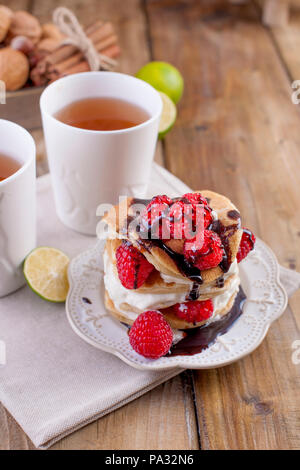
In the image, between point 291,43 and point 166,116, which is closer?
point 166,116

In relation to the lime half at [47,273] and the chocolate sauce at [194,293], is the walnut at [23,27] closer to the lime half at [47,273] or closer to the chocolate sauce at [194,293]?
the lime half at [47,273]

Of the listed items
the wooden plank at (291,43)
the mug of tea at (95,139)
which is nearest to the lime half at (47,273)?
the mug of tea at (95,139)

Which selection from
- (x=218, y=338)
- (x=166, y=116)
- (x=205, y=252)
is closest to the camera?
(x=205, y=252)

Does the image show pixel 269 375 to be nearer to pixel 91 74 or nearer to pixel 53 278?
pixel 53 278

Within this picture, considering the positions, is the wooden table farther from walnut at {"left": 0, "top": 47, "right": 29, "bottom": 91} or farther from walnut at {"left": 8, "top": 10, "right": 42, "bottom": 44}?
walnut at {"left": 8, "top": 10, "right": 42, "bottom": 44}

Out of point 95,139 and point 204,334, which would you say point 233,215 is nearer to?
point 204,334

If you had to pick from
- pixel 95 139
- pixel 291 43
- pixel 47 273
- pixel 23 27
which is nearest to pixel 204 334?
pixel 47 273
